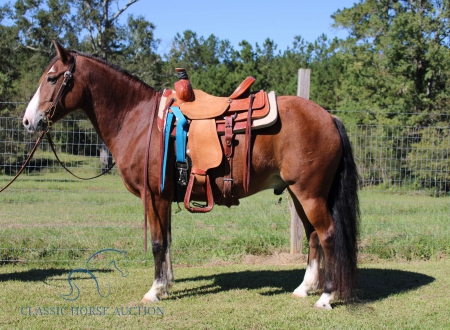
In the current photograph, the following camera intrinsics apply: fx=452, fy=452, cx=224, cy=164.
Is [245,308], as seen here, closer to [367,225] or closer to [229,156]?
[229,156]

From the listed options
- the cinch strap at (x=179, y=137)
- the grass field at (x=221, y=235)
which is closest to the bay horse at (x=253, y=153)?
the cinch strap at (x=179, y=137)

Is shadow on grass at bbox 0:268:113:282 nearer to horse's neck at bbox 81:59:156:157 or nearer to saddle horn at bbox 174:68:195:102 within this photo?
horse's neck at bbox 81:59:156:157

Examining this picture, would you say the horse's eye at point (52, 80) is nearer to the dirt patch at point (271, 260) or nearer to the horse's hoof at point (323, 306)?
the dirt patch at point (271, 260)

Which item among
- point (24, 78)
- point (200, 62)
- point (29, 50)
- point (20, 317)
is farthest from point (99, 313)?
point (200, 62)

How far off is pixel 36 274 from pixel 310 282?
3.14 m

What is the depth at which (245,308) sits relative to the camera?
411cm

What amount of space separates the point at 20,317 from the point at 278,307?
224 cm

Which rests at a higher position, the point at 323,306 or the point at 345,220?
the point at 345,220

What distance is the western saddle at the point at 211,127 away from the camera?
4.06 m

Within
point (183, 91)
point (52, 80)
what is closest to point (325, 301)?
point (183, 91)

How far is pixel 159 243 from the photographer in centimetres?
430

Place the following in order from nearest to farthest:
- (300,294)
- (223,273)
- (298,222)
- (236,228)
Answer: (300,294) → (223,273) → (298,222) → (236,228)

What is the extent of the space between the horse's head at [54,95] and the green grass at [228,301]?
1.68 metres

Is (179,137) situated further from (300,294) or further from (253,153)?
(300,294)
